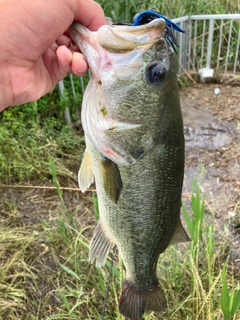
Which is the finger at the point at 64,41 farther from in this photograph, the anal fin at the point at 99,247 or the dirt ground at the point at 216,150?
the dirt ground at the point at 216,150

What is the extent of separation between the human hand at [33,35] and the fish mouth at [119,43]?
108 millimetres

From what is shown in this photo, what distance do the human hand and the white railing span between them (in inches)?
191

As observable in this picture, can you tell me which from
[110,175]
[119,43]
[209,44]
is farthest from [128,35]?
[209,44]

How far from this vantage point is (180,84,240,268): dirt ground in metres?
3.31

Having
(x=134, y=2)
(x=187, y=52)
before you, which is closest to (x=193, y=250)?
(x=134, y=2)

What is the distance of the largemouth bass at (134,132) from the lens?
1247 mm

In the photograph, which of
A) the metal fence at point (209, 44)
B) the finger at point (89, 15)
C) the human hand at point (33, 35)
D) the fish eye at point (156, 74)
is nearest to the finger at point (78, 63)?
the human hand at point (33, 35)

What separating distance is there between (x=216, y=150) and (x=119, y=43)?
135 inches

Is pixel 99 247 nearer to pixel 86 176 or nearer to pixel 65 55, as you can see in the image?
pixel 86 176

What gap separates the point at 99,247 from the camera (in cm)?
163

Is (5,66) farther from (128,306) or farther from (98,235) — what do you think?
(128,306)

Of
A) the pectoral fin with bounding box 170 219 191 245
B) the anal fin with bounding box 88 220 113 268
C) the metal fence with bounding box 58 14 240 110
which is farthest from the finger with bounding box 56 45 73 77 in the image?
the metal fence with bounding box 58 14 240 110

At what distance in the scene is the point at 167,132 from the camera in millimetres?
1348

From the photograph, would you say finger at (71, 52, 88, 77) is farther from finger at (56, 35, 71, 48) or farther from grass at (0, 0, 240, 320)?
grass at (0, 0, 240, 320)
